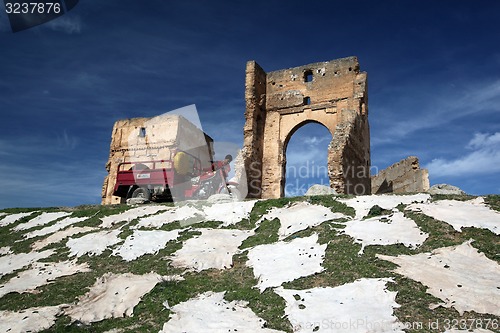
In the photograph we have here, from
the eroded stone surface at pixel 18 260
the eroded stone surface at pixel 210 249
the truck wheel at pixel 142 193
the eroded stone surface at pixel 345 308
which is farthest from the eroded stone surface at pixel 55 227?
the eroded stone surface at pixel 345 308

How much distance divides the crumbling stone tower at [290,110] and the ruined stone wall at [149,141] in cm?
765

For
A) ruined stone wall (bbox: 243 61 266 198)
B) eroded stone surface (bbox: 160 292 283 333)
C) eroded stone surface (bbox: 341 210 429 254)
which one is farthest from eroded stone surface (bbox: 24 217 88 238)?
ruined stone wall (bbox: 243 61 266 198)

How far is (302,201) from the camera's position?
1071 centimetres

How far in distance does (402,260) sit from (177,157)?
41.6ft

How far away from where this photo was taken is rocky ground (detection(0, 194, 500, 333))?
5250mm

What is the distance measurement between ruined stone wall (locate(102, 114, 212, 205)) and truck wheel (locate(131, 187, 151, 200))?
9.38 meters

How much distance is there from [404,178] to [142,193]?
1622cm

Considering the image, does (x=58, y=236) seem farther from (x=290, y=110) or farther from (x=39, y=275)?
(x=290, y=110)

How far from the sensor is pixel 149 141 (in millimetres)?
28750

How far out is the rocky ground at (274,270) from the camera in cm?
525

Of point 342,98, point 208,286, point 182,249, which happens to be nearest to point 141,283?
point 208,286

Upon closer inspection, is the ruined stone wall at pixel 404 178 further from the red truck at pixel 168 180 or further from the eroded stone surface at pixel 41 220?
the eroded stone surface at pixel 41 220

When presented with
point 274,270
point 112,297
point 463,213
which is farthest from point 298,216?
point 112,297

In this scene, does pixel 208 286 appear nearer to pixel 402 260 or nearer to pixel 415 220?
pixel 402 260
